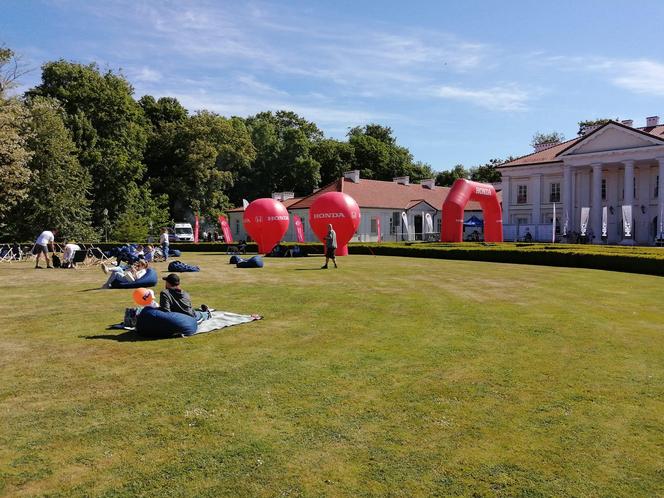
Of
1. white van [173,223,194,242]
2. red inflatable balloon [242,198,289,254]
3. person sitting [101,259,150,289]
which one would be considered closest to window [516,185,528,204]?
red inflatable balloon [242,198,289,254]

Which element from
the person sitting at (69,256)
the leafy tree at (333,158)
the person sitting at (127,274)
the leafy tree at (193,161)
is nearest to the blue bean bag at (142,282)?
the person sitting at (127,274)

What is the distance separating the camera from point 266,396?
235 inches

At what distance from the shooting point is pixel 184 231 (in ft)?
186

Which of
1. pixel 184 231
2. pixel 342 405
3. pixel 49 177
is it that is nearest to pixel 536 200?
pixel 184 231

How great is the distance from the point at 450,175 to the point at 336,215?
60874 millimetres

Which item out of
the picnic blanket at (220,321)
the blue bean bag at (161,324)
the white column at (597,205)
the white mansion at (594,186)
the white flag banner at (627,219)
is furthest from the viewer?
the white column at (597,205)

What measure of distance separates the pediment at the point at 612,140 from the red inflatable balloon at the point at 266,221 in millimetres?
28203

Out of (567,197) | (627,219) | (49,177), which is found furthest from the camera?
(567,197)

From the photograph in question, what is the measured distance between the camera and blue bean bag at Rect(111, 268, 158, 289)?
14930mm

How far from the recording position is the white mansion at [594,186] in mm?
42625

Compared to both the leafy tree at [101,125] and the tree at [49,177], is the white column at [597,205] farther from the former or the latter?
the tree at [49,177]

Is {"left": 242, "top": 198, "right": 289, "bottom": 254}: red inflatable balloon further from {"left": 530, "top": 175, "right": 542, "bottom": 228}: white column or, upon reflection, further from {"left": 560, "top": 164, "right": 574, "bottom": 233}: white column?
{"left": 530, "top": 175, "right": 542, "bottom": 228}: white column

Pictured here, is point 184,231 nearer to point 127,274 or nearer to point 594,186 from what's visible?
point 594,186

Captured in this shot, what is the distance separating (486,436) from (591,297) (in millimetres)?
9612
